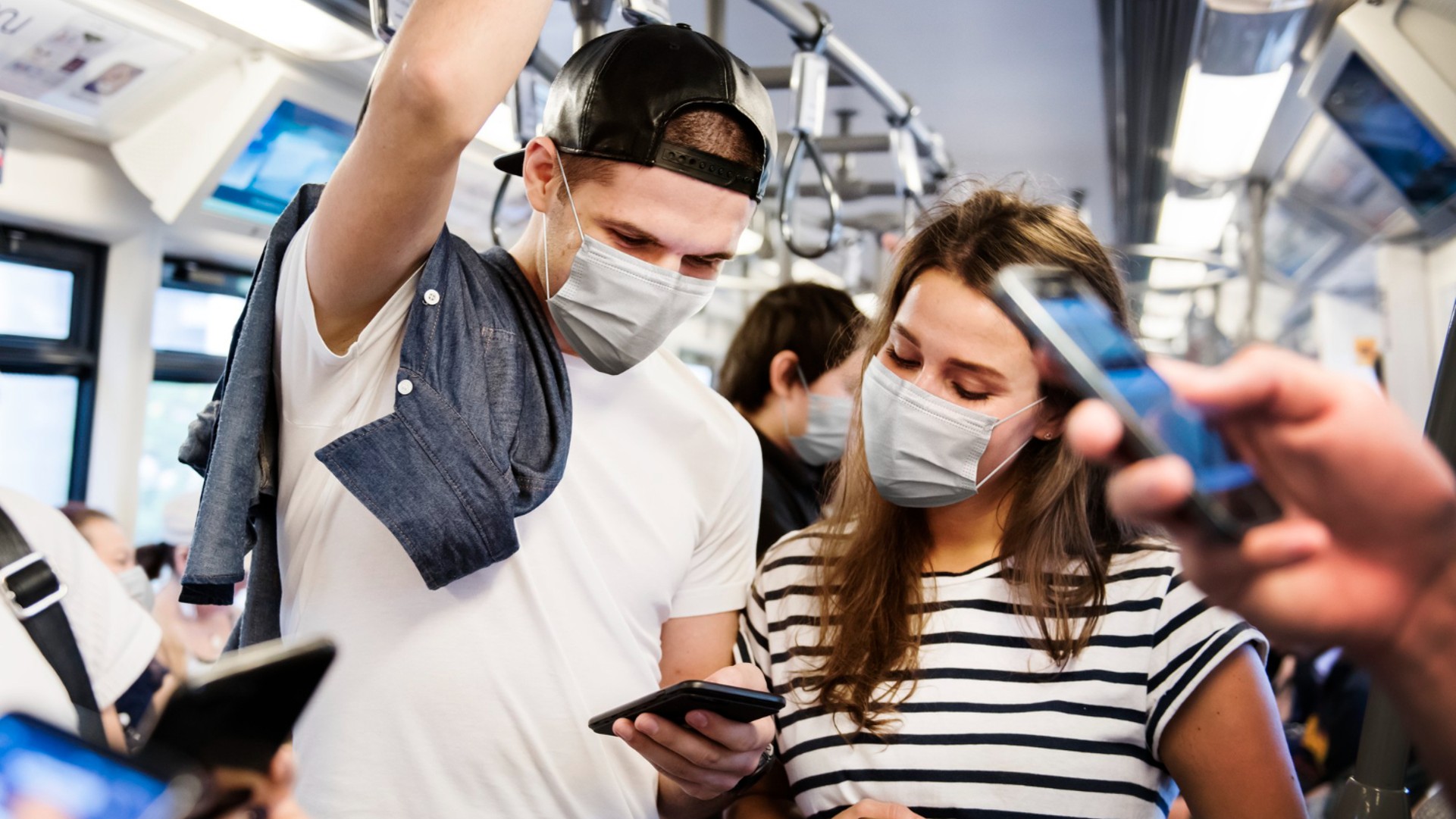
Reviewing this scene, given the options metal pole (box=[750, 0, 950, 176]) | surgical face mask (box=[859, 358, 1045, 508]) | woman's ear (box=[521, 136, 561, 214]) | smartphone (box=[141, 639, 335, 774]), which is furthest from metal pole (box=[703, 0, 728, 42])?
smartphone (box=[141, 639, 335, 774])

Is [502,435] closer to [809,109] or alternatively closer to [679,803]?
[679,803]

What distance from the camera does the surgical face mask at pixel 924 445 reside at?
1480 millimetres

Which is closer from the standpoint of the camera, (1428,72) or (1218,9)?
(1218,9)

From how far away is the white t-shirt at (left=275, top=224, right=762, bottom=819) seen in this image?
49.5 inches

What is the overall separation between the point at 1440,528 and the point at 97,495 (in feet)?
14.5

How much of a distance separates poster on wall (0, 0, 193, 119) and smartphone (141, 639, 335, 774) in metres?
2.80

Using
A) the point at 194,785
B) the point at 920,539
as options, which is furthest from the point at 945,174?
the point at 194,785

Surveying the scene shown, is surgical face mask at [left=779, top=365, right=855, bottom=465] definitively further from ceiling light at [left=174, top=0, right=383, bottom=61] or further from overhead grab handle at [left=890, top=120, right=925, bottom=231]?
ceiling light at [left=174, top=0, right=383, bottom=61]

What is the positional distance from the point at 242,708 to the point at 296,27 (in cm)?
295

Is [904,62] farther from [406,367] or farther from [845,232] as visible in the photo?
[406,367]

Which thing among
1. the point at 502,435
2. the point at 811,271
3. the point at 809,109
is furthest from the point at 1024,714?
the point at 811,271

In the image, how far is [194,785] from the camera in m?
0.60

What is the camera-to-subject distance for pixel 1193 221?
5570 mm

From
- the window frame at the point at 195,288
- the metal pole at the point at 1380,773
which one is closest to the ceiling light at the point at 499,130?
the window frame at the point at 195,288
